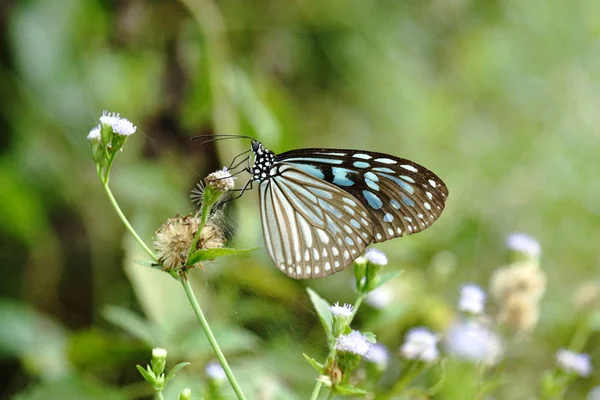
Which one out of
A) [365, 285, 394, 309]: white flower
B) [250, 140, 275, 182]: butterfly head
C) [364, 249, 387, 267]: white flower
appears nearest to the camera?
[364, 249, 387, 267]: white flower

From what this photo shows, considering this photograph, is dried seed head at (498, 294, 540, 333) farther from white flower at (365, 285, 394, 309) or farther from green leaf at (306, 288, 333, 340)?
green leaf at (306, 288, 333, 340)

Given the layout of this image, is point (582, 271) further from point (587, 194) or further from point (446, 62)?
point (446, 62)

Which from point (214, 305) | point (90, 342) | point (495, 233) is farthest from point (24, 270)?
point (495, 233)

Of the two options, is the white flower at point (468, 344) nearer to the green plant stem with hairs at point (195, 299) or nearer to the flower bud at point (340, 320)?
the flower bud at point (340, 320)

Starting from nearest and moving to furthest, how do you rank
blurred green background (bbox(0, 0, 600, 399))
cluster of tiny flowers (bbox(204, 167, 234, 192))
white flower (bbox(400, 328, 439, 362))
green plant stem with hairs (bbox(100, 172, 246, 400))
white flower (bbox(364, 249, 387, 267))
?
green plant stem with hairs (bbox(100, 172, 246, 400))
cluster of tiny flowers (bbox(204, 167, 234, 192))
white flower (bbox(364, 249, 387, 267))
white flower (bbox(400, 328, 439, 362))
blurred green background (bbox(0, 0, 600, 399))

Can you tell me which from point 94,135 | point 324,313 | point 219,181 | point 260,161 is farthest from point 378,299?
point 94,135

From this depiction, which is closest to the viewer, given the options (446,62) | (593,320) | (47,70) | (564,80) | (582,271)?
(593,320)

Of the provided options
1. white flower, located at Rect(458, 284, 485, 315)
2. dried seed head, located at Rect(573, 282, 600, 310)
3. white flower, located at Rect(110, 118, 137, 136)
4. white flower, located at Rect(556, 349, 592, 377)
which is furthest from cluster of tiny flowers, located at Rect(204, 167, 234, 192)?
dried seed head, located at Rect(573, 282, 600, 310)
